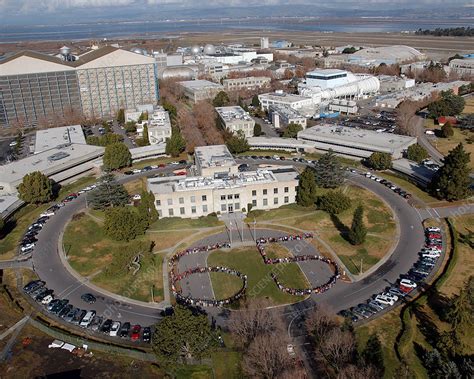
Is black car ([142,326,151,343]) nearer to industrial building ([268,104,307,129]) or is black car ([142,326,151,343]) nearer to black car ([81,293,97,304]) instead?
black car ([81,293,97,304])

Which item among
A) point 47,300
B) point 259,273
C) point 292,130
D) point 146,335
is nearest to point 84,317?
point 47,300

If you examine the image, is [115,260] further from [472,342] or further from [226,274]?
[472,342]

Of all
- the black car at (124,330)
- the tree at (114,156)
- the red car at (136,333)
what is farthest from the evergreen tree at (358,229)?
the tree at (114,156)

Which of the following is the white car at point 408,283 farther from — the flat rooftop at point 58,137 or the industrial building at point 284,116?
the flat rooftop at point 58,137

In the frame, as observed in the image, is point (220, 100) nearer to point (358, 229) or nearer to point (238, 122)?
→ point (238, 122)

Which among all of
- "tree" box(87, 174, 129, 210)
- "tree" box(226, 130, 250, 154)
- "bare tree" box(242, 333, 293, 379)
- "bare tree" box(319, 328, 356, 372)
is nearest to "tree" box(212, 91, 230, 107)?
"tree" box(226, 130, 250, 154)

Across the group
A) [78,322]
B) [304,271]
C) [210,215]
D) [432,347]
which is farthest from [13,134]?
[432,347]
